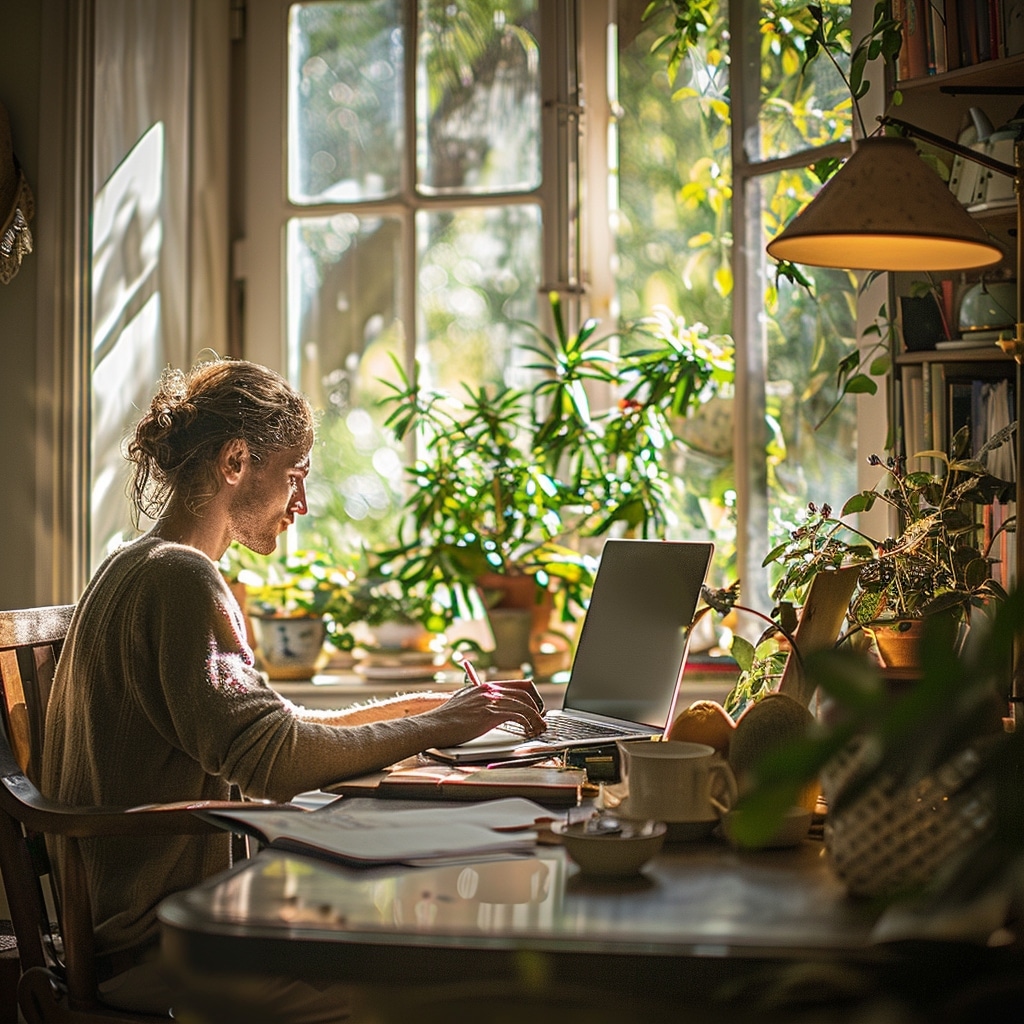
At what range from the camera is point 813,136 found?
9.41 ft

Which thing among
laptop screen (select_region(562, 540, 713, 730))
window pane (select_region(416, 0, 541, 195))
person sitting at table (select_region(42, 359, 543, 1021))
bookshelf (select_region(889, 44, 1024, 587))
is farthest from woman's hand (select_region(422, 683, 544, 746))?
window pane (select_region(416, 0, 541, 195))

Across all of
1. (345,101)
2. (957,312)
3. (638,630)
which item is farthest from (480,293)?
(638,630)

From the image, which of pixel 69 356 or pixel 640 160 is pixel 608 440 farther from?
pixel 69 356

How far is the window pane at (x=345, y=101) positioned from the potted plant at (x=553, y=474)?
607 millimetres

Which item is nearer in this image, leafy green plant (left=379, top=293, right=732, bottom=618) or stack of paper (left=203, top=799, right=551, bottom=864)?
stack of paper (left=203, top=799, right=551, bottom=864)

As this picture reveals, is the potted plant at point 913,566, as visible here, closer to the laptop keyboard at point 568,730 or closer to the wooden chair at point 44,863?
the laptop keyboard at point 568,730

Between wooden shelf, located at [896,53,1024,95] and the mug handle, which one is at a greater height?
wooden shelf, located at [896,53,1024,95]

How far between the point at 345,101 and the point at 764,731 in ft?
8.13

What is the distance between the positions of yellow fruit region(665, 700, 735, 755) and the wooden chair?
56 centimetres

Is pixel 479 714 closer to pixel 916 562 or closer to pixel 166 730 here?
pixel 166 730

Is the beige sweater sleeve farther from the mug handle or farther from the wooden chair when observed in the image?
the mug handle

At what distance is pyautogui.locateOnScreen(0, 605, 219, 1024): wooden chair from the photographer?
1.48 meters

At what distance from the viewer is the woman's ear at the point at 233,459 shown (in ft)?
6.04

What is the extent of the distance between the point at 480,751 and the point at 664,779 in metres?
0.50
